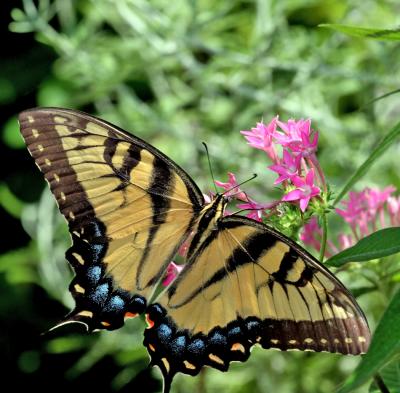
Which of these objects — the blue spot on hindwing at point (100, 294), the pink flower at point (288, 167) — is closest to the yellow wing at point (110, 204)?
the blue spot on hindwing at point (100, 294)

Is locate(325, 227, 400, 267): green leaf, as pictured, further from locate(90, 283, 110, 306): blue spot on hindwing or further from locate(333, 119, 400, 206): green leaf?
locate(90, 283, 110, 306): blue spot on hindwing

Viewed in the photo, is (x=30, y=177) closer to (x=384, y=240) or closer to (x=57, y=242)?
(x=57, y=242)

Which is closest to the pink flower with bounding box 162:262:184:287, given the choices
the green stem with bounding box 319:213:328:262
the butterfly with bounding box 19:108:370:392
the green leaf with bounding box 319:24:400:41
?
the butterfly with bounding box 19:108:370:392

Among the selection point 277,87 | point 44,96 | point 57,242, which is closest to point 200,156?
point 277,87

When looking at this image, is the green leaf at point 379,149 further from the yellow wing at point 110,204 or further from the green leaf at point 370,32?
the yellow wing at point 110,204

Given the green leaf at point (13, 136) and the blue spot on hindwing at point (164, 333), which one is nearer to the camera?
the blue spot on hindwing at point (164, 333)

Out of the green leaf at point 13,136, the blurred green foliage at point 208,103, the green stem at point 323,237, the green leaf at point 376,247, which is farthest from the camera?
the green leaf at point 13,136
